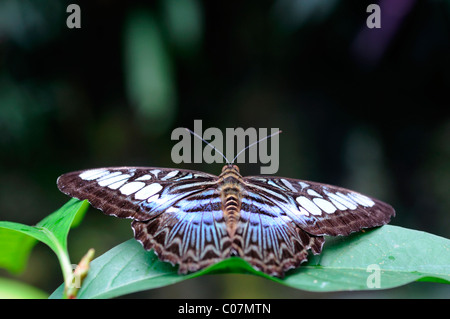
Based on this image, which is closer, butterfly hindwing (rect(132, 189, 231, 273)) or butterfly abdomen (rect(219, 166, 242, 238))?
butterfly hindwing (rect(132, 189, 231, 273))

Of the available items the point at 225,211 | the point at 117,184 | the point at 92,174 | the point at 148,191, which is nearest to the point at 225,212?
the point at 225,211

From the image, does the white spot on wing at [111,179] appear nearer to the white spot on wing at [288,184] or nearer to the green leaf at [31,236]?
the green leaf at [31,236]

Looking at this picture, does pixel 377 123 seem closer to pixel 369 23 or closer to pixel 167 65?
pixel 369 23

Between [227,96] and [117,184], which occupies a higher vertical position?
[227,96]

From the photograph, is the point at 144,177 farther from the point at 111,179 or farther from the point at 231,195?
the point at 231,195

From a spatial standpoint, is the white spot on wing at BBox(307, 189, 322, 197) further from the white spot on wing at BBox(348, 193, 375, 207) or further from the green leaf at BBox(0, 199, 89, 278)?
the green leaf at BBox(0, 199, 89, 278)

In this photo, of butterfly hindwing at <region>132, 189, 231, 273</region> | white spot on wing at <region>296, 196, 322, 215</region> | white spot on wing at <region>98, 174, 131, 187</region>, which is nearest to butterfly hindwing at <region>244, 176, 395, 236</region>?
white spot on wing at <region>296, 196, 322, 215</region>

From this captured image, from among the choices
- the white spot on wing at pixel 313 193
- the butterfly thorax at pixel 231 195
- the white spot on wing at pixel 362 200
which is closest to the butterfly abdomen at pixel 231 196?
the butterfly thorax at pixel 231 195
